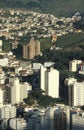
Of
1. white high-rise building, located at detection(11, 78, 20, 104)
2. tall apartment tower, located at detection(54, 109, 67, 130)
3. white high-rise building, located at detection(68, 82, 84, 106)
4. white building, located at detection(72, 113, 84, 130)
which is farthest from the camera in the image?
white high-rise building, located at detection(11, 78, 20, 104)

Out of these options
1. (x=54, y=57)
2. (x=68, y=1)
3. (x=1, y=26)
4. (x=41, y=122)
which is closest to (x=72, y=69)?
(x=54, y=57)

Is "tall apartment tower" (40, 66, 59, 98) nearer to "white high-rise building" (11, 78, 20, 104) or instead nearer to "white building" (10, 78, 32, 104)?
"white building" (10, 78, 32, 104)

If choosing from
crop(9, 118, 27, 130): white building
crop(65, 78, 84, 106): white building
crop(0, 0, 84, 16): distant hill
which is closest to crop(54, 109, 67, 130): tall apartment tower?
crop(9, 118, 27, 130): white building

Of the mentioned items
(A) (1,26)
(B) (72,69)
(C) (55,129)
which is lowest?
(C) (55,129)

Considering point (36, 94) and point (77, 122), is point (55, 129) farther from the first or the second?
point (36, 94)

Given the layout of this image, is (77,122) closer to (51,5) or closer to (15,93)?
(15,93)
